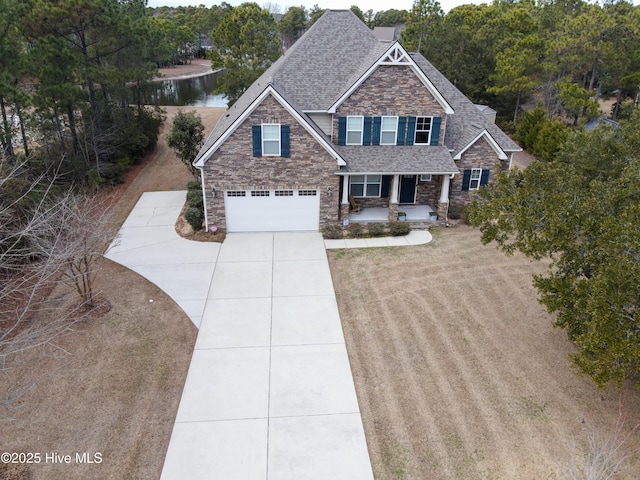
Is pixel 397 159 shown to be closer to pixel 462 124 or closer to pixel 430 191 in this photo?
pixel 430 191

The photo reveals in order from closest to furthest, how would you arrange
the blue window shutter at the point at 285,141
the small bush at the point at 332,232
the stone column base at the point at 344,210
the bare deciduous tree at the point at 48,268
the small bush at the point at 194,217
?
→ the bare deciduous tree at the point at 48,268 → the blue window shutter at the point at 285,141 → the small bush at the point at 332,232 → the small bush at the point at 194,217 → the stone column base at the point at 344,210

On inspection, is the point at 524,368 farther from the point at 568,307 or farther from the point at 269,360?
the point at 269,360

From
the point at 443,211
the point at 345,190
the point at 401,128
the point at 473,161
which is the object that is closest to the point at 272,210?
the point at 345,190

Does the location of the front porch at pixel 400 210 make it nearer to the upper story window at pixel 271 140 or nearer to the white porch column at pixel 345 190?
the white porch column at pixel 345 190

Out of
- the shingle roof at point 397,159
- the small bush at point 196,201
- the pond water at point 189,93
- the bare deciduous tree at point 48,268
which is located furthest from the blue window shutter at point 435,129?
the pond water at point 189,93

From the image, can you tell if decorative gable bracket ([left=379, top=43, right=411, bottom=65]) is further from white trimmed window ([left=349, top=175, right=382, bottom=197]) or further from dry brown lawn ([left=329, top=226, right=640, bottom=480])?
dry brown lawn ([left=329, top=226, right=640, bottom=480])

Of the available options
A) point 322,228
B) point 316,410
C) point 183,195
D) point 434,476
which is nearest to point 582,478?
point 434,476
